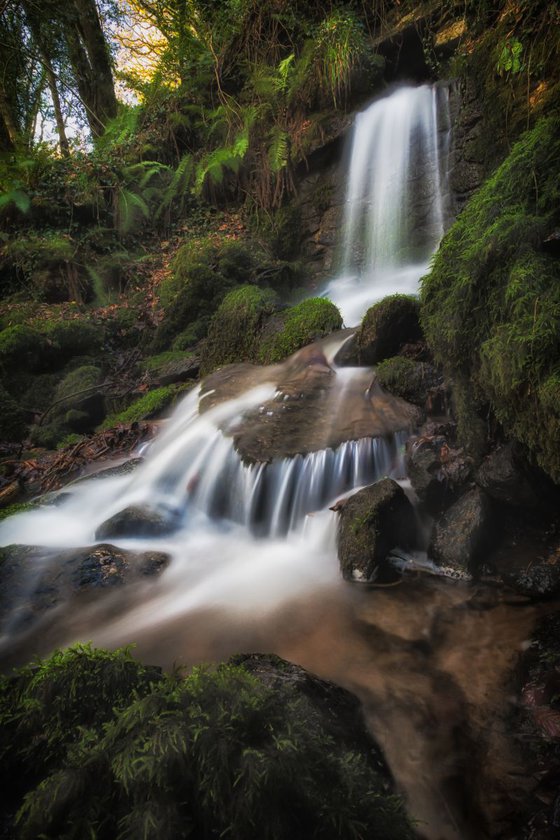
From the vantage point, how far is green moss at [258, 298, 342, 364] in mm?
6930

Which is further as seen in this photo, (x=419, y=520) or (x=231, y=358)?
(x=231, y=358)

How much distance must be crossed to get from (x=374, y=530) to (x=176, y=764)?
2.55 meters

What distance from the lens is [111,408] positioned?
8156 mm

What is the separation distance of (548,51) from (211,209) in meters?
8.73

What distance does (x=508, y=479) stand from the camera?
3.33m

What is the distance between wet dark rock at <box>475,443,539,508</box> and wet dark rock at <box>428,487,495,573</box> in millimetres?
151

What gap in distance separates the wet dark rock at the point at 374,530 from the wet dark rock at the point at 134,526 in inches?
68.4

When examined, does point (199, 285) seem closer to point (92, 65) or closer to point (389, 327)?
point (389, 327)

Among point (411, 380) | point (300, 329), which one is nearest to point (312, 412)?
point (411, 380)

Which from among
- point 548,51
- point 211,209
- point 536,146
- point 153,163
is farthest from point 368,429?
point 153,163

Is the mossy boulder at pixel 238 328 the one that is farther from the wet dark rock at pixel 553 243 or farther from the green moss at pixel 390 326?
the wet dark rock at pixel 553 243

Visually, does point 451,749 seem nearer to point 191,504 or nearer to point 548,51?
point 191,504

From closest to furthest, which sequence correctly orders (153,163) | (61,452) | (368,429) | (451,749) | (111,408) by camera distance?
(451,749)
(368,429)
(61,452)
(111,408)
(153,163)

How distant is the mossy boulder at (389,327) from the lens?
548 cm
